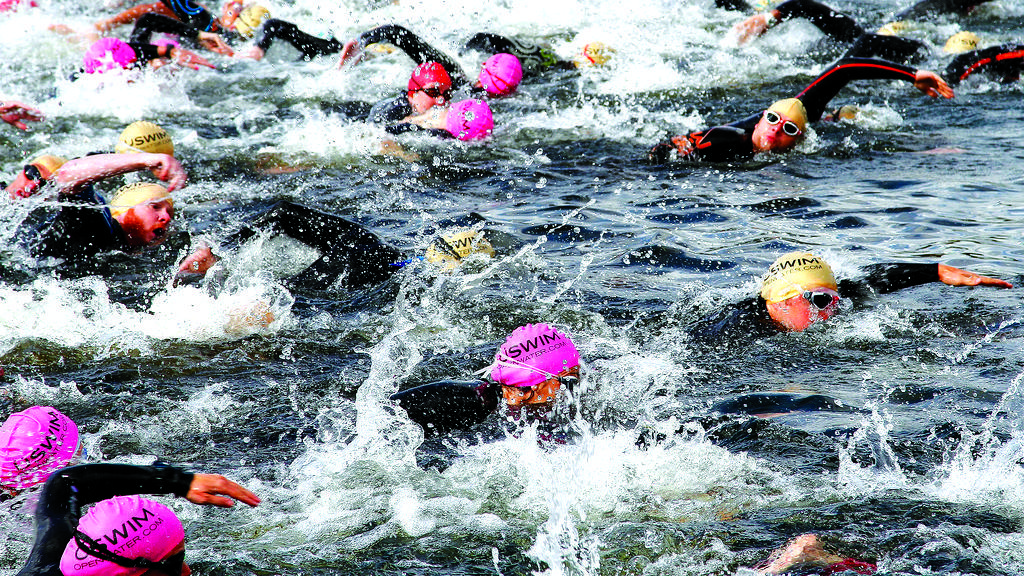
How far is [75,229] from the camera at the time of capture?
→ 8.17 m

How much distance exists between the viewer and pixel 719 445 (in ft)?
18.4

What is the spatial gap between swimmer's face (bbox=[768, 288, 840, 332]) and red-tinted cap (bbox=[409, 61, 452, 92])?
21.3ft

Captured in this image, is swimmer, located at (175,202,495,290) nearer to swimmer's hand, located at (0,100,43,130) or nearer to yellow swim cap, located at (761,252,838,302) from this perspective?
yellow swim cap, located at (761,252,838,302)

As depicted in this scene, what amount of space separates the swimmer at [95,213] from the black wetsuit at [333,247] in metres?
1.30

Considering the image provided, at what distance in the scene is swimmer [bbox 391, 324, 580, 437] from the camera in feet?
19.2

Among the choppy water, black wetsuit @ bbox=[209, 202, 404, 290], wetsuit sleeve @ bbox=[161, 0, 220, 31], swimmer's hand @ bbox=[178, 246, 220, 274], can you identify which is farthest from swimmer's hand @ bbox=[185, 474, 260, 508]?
wetsuit sleeve @ bbox=[161, 0, 220, 31]

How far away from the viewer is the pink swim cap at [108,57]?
43.0 ft

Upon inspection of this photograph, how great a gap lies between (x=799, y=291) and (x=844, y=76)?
4549 millimetres

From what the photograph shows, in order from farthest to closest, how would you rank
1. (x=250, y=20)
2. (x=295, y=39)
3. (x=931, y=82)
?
(x=250, y=20)
(x=295, y=39)
(x=931, y=82)

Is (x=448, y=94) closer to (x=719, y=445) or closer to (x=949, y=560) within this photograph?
(x=719, y=445)

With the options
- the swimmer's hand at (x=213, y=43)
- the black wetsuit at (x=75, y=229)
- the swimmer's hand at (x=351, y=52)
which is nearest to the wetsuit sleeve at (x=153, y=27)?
the swimmer's hand at (x=213, y=43)

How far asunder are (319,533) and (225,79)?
10812 millimetres

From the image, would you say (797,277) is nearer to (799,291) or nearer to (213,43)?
(799,291)

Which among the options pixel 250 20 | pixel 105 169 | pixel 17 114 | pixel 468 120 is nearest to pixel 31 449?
pixel 105 169
